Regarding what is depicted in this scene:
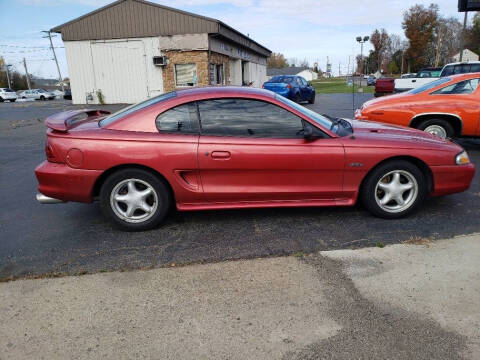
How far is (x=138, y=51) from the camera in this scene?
21.2 metres

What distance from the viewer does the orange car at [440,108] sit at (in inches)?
259

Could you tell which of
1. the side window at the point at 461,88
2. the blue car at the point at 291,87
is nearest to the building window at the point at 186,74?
the blue car at the point at 291,87

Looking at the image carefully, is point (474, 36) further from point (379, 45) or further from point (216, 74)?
point (216, 74)

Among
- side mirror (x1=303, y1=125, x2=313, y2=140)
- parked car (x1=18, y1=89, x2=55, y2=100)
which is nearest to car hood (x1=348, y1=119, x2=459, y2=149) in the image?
side mirror (x1=303, y1=125, x2=313, y2=140)

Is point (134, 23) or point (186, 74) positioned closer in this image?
point (134, 23)

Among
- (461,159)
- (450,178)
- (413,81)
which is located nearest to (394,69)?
(413,81)

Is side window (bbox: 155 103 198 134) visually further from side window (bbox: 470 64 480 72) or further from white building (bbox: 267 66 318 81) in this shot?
white building (bbox: 267 66 318 81)

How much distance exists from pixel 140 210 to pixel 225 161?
3.32ft

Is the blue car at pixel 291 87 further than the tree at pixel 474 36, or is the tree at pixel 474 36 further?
the tree at pixel 474 36

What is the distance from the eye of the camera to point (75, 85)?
22.4 metres

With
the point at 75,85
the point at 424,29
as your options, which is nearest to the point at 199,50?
the point at 75,85

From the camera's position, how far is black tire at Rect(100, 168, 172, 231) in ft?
11.9

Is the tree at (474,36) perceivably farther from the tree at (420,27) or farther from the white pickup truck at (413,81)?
the white pickup truck at (413,81)

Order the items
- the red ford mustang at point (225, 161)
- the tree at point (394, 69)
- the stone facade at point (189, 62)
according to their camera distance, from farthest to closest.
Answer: the tree at point (394, 69) → the stone facade at point (189, 62) → the red ford mustang at point (225, 161)
